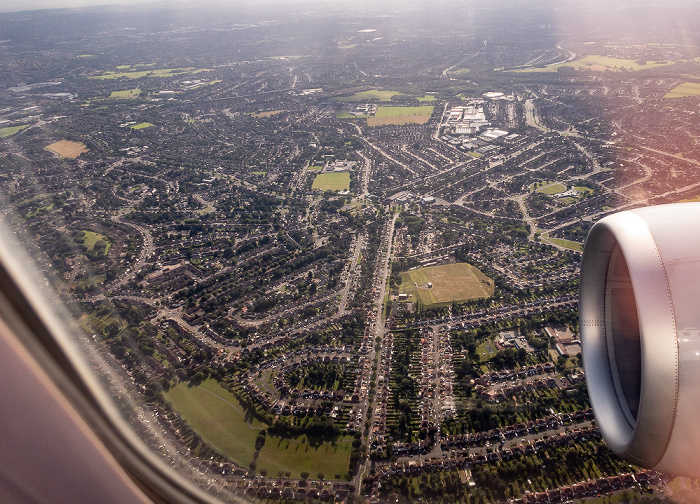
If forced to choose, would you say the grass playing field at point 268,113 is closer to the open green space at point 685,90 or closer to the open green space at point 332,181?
the open green space at point 332,181

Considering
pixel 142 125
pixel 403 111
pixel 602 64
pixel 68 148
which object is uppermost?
pixel 602 64

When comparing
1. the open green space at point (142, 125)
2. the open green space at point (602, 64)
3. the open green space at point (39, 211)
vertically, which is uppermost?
the open green space at point (39, 211)

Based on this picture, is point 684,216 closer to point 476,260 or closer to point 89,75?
point 476,260

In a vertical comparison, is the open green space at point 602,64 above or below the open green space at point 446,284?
above

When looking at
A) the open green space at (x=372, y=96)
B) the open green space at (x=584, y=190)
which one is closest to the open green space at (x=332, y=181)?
the open green space at (x=584, y=190)

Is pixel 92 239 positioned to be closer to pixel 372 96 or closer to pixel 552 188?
pixel 552 188

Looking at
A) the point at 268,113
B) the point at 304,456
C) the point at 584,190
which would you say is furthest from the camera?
the point at 268,113

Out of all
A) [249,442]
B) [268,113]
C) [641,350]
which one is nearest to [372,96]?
[268,113]
